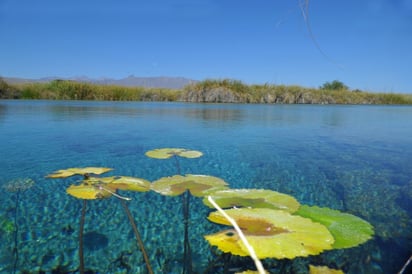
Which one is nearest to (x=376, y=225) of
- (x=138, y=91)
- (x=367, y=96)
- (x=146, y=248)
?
(x=146, y=248)

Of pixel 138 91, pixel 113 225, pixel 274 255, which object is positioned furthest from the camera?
pixel 138 91

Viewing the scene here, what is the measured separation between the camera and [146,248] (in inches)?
82.5

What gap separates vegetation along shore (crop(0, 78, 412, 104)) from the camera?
2947 cm

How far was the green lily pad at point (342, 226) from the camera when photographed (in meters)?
1.81

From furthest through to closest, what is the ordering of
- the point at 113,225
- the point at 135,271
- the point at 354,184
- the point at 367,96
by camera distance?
1. the point at 367,96
2. the point at 354,184
3. the point at 113,225
4. the point at 135,271

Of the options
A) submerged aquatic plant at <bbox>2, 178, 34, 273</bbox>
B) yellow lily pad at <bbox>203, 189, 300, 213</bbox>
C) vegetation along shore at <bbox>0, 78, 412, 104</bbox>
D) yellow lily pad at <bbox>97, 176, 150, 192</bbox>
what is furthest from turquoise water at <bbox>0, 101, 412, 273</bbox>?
vegetation along shore at <bbox>0, 78, 412, 104</bbox>

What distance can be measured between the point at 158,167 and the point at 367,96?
41.5 m

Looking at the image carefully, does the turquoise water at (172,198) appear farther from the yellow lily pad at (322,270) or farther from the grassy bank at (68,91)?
the grassy bank at (68,91)

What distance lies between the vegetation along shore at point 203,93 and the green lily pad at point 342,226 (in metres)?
31.0

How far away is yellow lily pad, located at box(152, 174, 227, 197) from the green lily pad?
0.95 meters

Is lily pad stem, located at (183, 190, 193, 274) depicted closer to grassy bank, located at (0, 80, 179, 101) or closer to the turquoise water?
the turquoise water

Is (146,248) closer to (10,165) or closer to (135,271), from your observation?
(135,271)

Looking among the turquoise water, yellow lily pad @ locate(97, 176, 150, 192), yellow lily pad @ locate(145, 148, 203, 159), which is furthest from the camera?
yellow lily pad @ locate(145, 148, 203, 159)

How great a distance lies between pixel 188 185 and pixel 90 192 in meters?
1.00
